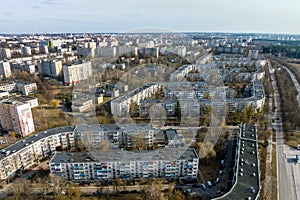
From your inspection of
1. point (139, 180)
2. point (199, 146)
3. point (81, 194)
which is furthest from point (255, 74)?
point (81, 194)

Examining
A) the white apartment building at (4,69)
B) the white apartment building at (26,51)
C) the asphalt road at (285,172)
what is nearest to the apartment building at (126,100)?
the asphalt road at (285,172)

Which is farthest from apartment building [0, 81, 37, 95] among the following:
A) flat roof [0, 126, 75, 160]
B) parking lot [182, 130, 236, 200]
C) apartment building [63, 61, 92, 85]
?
parking lot [182, 130, 236, 200]

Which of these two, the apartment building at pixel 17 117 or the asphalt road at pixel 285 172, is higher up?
the apartment building at pixel 17 117

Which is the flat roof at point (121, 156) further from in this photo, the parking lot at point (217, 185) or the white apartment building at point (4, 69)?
the white apartment building at point (4, 69)

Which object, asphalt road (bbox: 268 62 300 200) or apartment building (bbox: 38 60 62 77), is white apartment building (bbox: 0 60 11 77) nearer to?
apartment building (bbox: 38 60 62 77)

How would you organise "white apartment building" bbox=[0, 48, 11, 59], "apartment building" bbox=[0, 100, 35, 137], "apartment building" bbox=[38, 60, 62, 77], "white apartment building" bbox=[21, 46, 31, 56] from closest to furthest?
"apartment building" bbox=[0, 100, 35, 137]
"apartment building" bbox=[38, 60, 62, 77]
"white apartment building" bbox=[0, 48, 11, 59]
"white apartment building" bbox=[21, 46, 31, 56]

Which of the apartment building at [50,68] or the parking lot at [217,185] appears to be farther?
the apartment building at [50,68]

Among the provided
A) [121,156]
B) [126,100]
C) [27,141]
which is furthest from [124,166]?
[126,100]

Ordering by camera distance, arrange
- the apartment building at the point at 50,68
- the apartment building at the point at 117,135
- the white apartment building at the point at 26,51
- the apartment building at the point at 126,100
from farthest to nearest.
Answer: the white apartment building at the point at 26,51 < the apartment building at the point at 50,68 < the apartment building at the point at 126,100 < the apartment building at the point at 117,135
